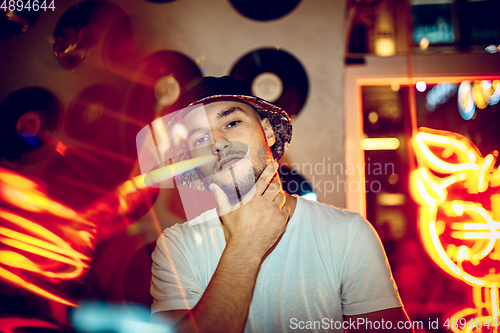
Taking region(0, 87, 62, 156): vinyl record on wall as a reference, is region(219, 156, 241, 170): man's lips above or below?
below

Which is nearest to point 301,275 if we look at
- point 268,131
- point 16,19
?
point 268,131

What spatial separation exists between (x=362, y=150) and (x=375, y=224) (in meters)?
0.64

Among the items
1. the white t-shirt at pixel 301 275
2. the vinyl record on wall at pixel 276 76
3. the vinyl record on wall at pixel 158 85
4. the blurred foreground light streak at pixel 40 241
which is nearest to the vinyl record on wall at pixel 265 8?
the vinyl record on wall at pixel 276 76

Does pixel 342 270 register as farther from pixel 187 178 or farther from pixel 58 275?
pixel 58 275

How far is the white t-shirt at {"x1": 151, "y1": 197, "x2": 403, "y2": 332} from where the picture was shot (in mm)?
1108

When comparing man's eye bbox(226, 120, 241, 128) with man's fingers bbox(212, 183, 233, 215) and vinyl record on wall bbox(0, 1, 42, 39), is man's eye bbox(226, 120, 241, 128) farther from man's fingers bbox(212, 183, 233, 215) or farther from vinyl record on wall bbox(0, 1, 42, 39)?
vinyl record on wall bbox(0, 1, 42, 39)

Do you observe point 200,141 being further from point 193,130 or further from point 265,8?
point 265,8

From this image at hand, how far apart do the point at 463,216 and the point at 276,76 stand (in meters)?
1.96

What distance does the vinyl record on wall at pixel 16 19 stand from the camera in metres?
2.19

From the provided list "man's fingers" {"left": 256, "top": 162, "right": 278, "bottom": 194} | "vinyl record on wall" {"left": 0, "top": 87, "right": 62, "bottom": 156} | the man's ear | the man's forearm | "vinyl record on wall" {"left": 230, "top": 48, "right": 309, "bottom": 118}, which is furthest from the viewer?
"vinyl record on wall" {"left": 0, "top": 87, "right": 62, "bottom": 156}

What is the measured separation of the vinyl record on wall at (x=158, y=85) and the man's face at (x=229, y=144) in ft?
2.39

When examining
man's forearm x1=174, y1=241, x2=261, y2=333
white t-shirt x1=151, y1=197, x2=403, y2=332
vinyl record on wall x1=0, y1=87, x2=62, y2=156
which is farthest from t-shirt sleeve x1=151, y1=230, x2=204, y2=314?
vinyl record on wall x1=0, y1=87, x2=62, y2=156

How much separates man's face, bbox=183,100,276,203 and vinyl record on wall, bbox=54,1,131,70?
4.76 ft

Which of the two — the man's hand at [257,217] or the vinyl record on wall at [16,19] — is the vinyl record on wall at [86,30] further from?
the man's hand at [257,217]
